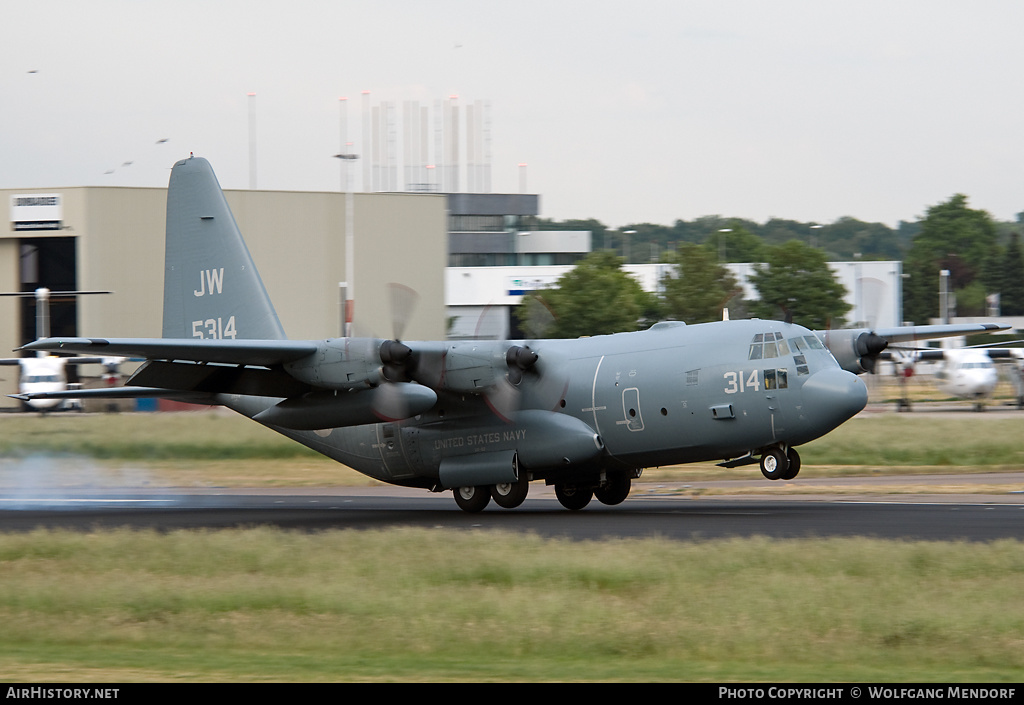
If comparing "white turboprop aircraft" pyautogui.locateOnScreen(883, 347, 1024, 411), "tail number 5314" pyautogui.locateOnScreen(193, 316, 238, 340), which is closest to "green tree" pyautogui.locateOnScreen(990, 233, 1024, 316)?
"white turboprop aircraft" pyautogui.locateOnScreen(883, 347, 1024, 411)

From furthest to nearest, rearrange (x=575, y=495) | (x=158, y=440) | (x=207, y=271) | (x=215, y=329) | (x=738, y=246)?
(x=738, y=246), (x=158, y=440), (x=207, y=271), (x=215, y=329), (x=575, y=495)

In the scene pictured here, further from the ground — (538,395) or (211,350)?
(211,350)

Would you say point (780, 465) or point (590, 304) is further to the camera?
point (590, 304)

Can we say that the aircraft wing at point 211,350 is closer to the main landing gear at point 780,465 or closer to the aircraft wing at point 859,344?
the main landing gear at point 780,465

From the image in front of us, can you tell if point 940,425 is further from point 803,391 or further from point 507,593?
point 507,593

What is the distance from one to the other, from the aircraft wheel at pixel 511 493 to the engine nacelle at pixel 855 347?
6.88 meters

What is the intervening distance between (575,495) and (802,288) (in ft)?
231

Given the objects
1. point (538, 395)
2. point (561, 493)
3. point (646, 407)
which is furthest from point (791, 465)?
point (561, 493)

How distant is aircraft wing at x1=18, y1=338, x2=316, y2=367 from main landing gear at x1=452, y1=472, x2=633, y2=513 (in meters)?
4.74

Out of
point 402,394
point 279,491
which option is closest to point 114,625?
point 402,394

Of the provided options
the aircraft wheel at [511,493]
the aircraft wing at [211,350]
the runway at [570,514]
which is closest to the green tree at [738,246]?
the runway at [570,514]

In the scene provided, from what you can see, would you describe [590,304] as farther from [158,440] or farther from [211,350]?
[211,350]

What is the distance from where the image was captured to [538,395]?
74.9 ft

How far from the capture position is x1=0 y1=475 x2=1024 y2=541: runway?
19250 millimetres
